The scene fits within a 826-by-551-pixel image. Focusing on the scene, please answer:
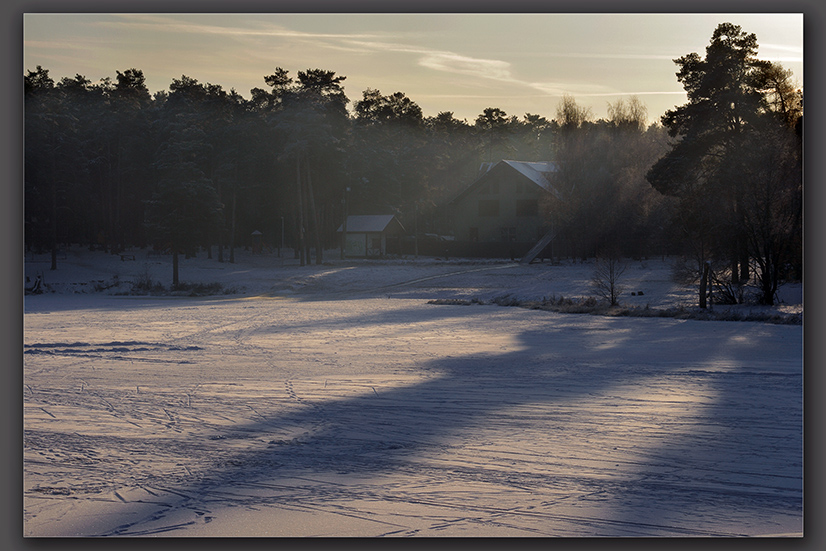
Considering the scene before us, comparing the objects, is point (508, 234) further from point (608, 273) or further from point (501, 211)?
point (608, 273)

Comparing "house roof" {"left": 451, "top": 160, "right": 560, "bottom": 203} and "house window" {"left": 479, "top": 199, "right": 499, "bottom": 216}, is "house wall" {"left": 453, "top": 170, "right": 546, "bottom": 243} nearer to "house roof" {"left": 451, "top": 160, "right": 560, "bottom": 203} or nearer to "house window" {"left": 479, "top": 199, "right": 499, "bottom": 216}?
"house window" {"left": 479, "top": 199, "right": 499, "bottom": 216}

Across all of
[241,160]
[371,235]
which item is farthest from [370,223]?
[241,160]

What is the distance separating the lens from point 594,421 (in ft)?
28.7

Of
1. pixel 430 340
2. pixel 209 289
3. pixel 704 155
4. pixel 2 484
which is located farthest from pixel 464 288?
pixel 2 484

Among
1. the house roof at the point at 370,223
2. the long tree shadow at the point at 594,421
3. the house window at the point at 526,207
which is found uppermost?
the house window at the point at 526,207

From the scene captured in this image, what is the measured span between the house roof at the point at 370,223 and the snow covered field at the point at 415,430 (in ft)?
144

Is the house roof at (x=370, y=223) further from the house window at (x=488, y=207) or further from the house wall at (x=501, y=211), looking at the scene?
the house window at (x=488, y=207)

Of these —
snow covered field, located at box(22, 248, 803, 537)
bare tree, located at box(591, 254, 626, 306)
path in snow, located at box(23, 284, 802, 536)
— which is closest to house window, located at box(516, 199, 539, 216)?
bare tree, located at box(591, 254, 626, 306)

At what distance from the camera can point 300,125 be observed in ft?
157

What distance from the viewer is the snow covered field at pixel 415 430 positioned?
572cm

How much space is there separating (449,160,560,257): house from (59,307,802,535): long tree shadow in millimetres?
43663

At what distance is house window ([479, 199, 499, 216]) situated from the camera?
203 ft

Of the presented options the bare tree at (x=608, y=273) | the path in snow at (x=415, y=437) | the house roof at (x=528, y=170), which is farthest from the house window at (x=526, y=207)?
the path in snow at (x=415, y=437)

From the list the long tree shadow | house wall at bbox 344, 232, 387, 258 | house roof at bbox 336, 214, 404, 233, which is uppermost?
house roof at bbox 336, 214, 404, 233
